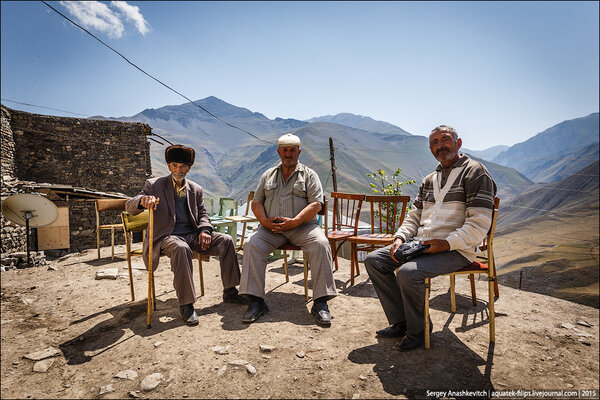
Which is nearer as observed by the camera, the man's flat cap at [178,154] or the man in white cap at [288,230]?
the man in white cap at [288,230]

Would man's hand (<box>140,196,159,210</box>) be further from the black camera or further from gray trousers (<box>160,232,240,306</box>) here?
the black camera

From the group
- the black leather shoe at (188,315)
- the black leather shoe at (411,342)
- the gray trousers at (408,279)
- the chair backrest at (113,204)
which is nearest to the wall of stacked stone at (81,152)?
the chair backrest at (113,204)

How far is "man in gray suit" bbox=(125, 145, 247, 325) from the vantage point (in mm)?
2748

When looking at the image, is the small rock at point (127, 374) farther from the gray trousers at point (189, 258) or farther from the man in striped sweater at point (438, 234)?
the man in striped sweater at point (438, 234)

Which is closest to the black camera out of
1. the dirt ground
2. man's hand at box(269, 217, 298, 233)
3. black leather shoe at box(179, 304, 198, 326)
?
the dirt ground

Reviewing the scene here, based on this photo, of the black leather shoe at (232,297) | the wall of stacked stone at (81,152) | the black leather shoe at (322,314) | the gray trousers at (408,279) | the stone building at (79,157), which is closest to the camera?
the gray trousers at (408,279)

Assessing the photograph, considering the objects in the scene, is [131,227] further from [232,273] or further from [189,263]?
[232,273]

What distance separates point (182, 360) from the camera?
6.91 ft

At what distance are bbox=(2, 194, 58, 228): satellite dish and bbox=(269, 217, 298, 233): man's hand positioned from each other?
5.18 m

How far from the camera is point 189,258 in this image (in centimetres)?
283

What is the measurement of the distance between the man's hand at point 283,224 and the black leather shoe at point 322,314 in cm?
77

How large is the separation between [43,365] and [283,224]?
6.64ft

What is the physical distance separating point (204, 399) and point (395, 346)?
4.45ft

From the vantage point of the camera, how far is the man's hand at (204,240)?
9.89 feet
